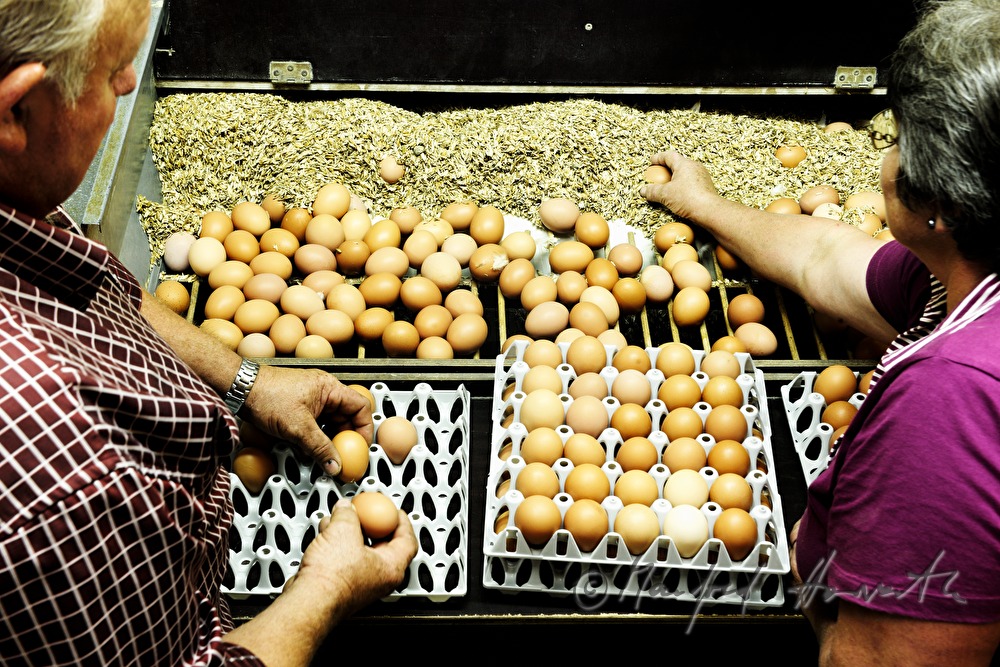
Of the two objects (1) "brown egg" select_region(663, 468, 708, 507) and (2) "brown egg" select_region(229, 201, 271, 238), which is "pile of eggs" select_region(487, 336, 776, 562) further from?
(2) "brown egg" select_region(229, 201, 271, 238)

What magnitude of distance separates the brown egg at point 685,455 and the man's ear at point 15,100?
118 centimetres

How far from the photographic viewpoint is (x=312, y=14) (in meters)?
Answer: 2.20

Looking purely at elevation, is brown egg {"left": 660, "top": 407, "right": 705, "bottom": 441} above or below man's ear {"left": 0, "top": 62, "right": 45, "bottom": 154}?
below

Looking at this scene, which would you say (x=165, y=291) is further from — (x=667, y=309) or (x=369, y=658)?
(x=667, y=309)

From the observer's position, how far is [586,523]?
4.65ft

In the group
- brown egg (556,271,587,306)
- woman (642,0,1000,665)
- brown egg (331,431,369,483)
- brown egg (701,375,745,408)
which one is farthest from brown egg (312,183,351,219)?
woman (642,0,1000,665)

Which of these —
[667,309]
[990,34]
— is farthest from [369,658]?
[990,34]

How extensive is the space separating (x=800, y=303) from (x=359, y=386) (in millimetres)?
1103

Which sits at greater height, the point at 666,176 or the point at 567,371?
the point at 666,176

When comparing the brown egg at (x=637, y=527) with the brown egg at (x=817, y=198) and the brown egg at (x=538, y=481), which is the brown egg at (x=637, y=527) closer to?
the brown egg at (x=538, y=481)

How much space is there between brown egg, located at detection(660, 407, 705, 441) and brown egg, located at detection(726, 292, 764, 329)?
0.39 metres

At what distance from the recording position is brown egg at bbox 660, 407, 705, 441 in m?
1.59

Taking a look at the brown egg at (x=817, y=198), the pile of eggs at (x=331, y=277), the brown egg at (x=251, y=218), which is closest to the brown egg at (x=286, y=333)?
the pile of eggs at (x=331, y=277)

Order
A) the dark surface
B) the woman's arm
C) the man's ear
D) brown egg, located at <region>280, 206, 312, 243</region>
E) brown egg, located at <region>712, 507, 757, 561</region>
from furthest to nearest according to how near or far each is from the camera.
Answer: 1. the dark surface
2. brown egg, located at <region>280, 206, 312, 243</region>
3. the woman's arm
4. brown egg, located at <region>712, 507, 757, 561</region>
5. the man's ear
